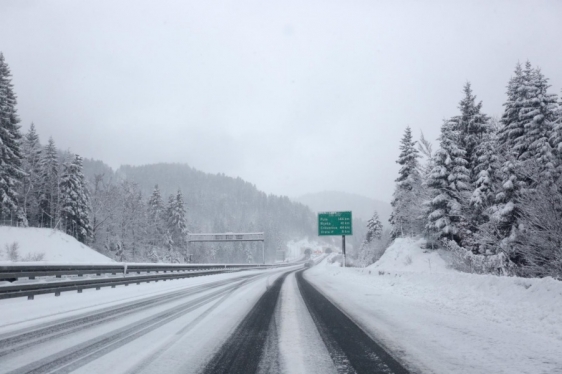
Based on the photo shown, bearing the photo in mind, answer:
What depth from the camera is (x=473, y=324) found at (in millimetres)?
6797

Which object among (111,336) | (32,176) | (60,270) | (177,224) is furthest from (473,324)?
(177,224)

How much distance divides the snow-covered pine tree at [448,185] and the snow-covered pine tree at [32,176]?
5253 centimetres

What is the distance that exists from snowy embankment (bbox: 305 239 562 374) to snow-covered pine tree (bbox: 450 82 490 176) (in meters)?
26.4

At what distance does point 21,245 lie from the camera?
36719 mm

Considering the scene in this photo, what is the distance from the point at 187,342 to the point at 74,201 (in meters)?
54.2

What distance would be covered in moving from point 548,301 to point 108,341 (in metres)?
8.02

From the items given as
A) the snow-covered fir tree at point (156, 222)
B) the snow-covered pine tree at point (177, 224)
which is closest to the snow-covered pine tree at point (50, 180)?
the snow-covered fir tree at point (156, 222)

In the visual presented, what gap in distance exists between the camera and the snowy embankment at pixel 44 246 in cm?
3528

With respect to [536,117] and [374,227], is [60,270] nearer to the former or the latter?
[536,117]

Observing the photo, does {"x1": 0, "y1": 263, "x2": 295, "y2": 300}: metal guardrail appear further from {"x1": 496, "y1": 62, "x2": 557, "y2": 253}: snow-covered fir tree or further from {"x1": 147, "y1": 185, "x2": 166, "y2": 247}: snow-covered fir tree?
{"x1": 147, "y1": 185, "x2": 166, "y2": 247}: snow-covered fir tree

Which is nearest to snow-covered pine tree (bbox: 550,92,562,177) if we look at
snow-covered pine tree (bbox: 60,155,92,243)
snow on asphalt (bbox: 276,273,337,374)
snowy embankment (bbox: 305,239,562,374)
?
snowy embankment (bbox: 305,239,562,374)

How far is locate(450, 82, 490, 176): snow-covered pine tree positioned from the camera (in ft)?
113

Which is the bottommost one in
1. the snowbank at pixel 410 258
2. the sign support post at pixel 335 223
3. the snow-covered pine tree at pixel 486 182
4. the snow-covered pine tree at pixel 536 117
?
the snowbank at pixel 410 258

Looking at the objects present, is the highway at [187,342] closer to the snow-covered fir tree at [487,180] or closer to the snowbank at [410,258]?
the snow-covered fir tree at [487,180]
